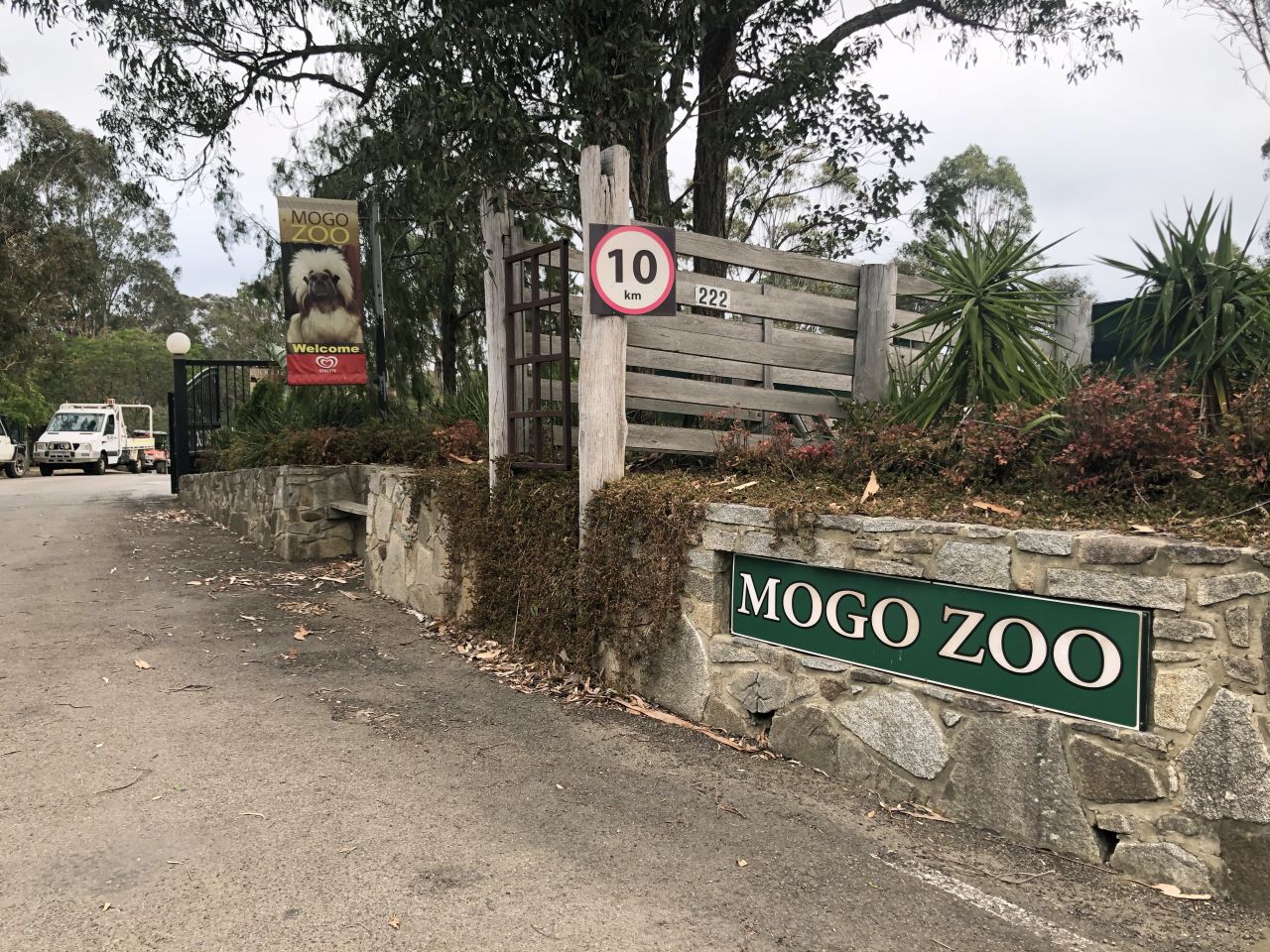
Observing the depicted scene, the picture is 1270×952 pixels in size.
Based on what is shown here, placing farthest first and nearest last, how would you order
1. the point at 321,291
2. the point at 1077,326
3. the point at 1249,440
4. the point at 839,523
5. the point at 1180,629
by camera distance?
the point at 321,291, the point at 1077,326, the point at 839,523, the point at 1249,440, the point at 1180,629

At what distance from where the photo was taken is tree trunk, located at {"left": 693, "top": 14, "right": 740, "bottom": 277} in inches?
306

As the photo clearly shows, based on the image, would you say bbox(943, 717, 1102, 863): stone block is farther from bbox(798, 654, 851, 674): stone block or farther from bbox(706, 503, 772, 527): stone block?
bbox(706, 503, 772, 527): stone block

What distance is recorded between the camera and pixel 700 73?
26.9 ft

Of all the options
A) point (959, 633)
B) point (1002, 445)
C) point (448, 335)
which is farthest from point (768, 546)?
point (448, 335)

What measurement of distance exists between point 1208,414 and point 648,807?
2823 mm

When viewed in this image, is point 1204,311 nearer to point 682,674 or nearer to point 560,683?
point 682,674

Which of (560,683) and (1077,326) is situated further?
(1077,326)

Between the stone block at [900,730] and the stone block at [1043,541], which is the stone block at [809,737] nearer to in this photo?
the stone block at [900,730]

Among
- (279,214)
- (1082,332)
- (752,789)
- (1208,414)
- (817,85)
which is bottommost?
(752,789)

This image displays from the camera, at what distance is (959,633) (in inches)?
131

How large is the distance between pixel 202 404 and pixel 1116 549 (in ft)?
43.6

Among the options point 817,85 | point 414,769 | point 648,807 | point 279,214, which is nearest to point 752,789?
point 648,807

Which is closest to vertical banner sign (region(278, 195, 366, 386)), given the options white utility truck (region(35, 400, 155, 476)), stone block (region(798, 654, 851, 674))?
stone block (region(798, 654, 851, 674))

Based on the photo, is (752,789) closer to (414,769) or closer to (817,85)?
(414,769)
